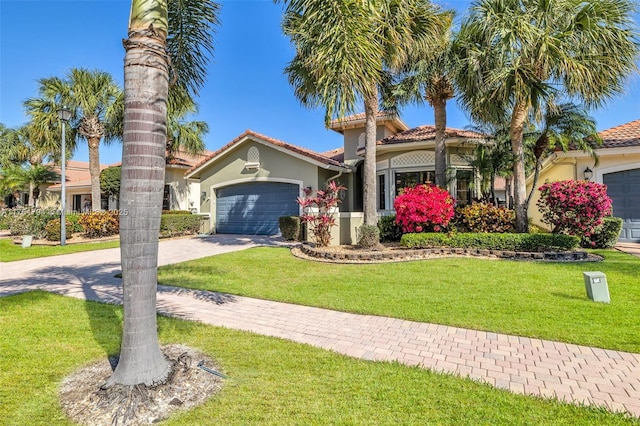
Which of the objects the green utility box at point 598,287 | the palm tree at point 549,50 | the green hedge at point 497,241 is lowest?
the green utility box at point 598,287

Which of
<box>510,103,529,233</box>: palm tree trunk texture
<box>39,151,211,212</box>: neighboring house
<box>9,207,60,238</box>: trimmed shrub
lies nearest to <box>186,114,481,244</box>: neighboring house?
<box>510,103,529,233</box>: palm tree trunk texture

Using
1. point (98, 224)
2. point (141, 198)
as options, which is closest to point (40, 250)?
point (98, 224)

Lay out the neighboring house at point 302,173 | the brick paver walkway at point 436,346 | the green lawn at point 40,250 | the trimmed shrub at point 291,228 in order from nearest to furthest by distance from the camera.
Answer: the brick paver walkway at point 436,346 → the green lawn at point 40,250 → the trimmed shrub at point 291,228 → the neighboring house at point 302,173

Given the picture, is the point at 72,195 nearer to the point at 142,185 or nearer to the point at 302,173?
the point at 302,173

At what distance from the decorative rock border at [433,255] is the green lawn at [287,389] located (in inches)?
249

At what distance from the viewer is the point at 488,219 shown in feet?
40.6

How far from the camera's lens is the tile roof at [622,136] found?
14.0 m

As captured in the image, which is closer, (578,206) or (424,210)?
(578,206)

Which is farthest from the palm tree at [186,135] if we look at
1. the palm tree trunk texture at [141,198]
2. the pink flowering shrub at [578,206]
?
the pink flowering shrub at [578,206]

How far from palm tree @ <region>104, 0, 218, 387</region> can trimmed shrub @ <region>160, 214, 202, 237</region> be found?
15.8m

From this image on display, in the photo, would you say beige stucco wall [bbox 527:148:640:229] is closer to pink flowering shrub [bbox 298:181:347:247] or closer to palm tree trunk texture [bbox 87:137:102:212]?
pink flowering shrub [bbox 298:181:347:247]

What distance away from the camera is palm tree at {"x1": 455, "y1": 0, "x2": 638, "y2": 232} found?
407 inches

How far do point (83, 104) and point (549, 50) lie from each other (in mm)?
23338

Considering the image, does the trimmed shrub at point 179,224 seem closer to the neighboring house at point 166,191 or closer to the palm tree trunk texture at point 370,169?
the neighboring house at point 166,191
